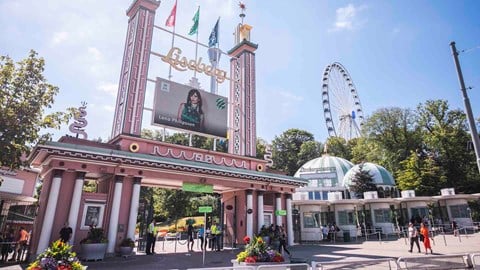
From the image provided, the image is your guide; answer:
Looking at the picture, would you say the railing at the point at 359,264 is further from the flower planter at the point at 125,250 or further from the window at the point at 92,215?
the window at the point at 92,215

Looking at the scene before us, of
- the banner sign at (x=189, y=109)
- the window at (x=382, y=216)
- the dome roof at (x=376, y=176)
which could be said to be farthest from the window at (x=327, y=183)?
the banner sign at (x=189, y=109)

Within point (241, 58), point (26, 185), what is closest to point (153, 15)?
point (241, 58)

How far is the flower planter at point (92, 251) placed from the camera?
1474cm

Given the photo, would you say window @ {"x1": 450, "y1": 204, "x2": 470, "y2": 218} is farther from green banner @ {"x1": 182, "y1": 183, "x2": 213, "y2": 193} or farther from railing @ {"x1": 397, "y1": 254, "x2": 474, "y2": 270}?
railing @ {"x1": 397, "y1": 254, "x2": 474, "y2": 270}

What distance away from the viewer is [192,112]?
23688 mm

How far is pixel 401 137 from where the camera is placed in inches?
2068

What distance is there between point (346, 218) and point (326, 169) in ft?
43.2

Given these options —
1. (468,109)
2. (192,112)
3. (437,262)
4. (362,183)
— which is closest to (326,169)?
(362,183)

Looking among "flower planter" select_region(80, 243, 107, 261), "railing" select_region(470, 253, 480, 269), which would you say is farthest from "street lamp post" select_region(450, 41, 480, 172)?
"flower planter" select_region(80, 243, 107, 261)

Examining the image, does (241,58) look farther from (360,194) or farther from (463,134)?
(463,134)

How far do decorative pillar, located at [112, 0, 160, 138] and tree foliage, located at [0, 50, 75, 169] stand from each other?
7.55m

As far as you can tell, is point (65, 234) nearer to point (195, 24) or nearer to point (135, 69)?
point (135, 69)

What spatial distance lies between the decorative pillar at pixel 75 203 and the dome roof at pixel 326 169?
3444 cm

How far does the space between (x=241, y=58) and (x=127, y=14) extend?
1062cm
